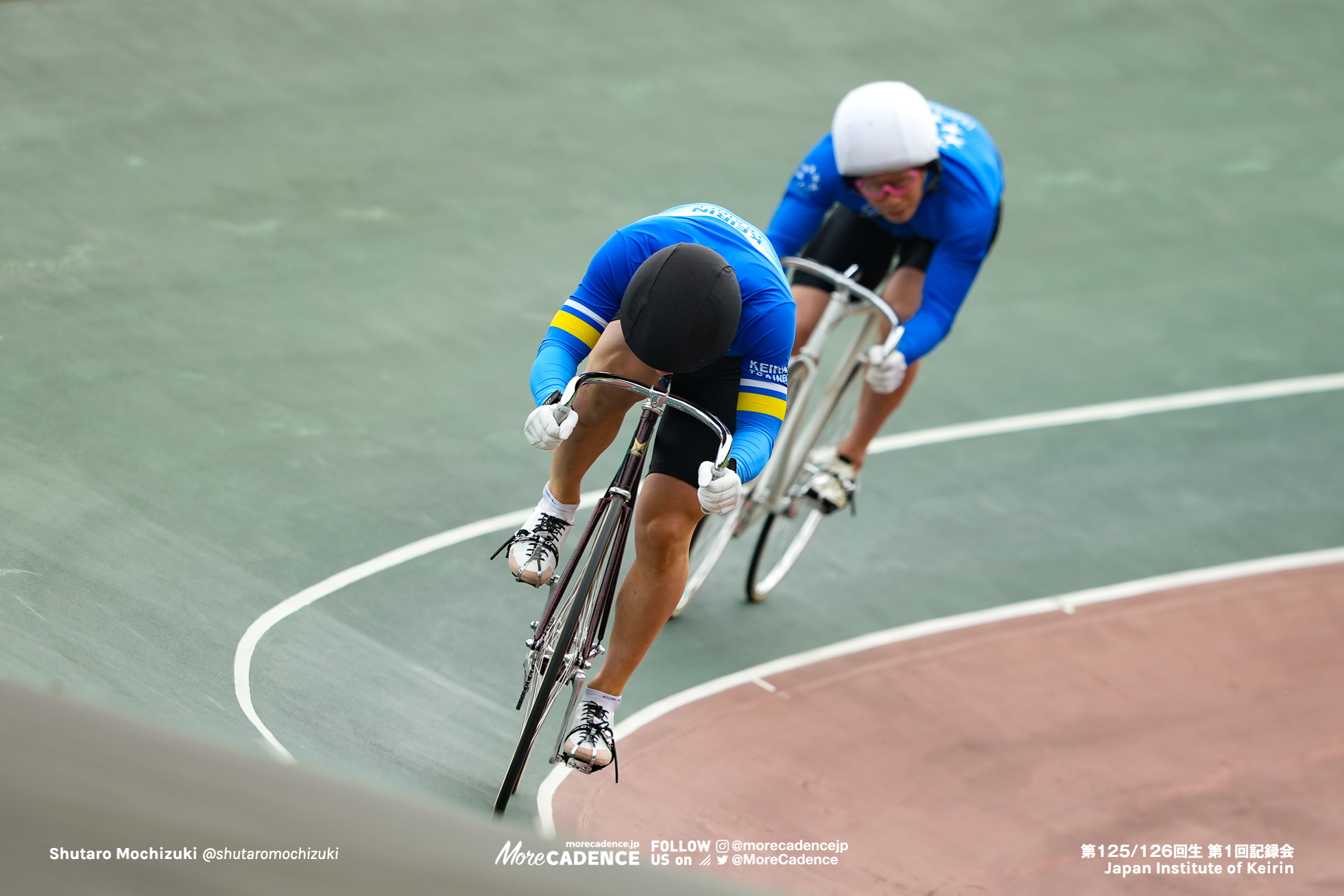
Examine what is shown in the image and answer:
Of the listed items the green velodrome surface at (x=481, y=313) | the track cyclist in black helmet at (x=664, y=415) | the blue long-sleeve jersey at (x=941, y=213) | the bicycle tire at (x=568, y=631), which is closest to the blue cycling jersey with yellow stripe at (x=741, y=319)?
the track cyclist in black helmet at (x=664, y=415)

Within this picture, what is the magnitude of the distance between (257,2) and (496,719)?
21.1 ft

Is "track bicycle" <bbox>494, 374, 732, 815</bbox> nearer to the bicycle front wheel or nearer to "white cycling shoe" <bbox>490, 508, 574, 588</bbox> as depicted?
"white cycling shoe" <bbox>490, 508, 574, 588</bbox>

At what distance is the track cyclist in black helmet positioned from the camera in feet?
12.5

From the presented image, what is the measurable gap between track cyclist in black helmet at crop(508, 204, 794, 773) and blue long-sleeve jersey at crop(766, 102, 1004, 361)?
1081mm

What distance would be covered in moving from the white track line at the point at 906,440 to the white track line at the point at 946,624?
104 cm

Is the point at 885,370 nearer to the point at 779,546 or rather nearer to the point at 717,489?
the point at 779,546

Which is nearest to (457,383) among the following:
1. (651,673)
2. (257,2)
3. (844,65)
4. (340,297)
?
(340,297)

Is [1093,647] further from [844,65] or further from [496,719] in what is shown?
[844,65]

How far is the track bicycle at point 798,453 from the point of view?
16.9 feet

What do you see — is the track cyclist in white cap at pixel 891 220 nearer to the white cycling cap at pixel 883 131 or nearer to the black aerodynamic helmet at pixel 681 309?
the white cycling cap at pixel 883 131

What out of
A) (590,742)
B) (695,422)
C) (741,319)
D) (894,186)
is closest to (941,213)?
(894,186)

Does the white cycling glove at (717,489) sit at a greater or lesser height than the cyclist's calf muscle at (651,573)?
greater

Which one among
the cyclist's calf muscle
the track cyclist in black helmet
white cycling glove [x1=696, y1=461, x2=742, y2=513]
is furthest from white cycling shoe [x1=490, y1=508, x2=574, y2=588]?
white cycling glove [x1=696, y1=461, x2=742, y2=513]

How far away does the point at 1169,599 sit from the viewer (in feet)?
20.0
